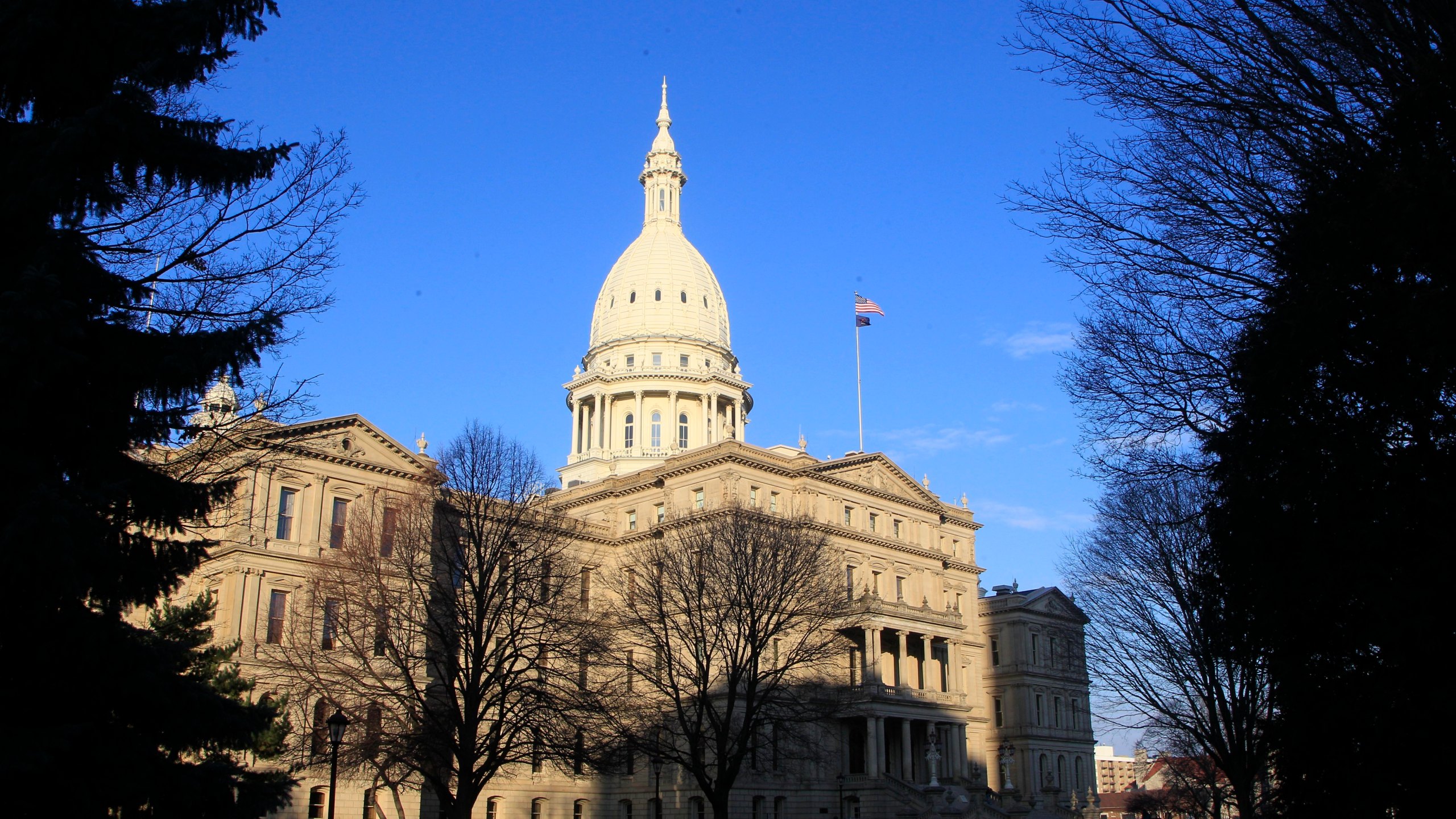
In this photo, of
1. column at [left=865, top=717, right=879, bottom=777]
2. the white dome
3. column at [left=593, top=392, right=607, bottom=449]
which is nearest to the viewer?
column at [left=865, top=717, right=879, bottom=777]

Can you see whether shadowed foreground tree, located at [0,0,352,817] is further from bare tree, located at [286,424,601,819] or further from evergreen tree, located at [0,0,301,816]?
bare tree, located at [286,424,601,819]

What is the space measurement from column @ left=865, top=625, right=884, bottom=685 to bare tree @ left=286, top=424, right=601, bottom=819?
23139mm

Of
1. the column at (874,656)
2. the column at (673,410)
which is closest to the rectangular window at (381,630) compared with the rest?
the column at (874,656)

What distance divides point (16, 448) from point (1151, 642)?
103 feet

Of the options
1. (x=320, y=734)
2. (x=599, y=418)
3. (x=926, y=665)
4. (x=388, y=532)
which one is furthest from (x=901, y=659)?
(x=599, y=418)

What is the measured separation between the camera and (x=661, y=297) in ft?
329

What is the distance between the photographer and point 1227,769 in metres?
34.1

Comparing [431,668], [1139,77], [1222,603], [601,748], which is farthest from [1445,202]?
[431,668]

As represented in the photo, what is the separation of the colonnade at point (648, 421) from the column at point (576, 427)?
0.08 meters

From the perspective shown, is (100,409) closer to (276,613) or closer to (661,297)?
(276,613)

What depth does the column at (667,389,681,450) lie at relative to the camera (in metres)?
93.1

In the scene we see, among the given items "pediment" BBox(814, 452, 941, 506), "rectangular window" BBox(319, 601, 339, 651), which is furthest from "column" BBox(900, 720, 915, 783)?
"rectangular window" BBox(319, 601, 339, 651)

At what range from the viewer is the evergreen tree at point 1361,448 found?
15.4 metres

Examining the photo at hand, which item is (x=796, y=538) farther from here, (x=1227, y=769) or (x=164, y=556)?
(x=164, y=556)
